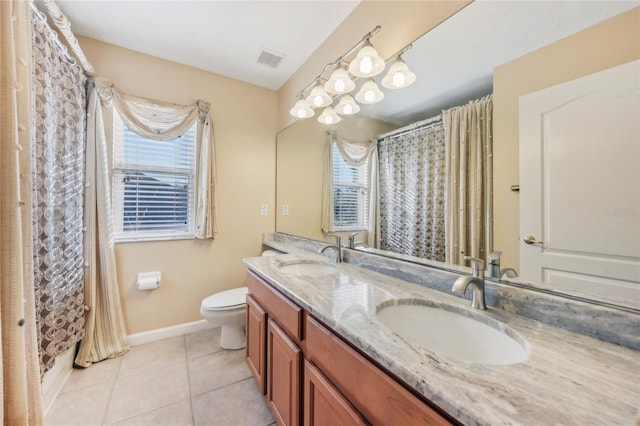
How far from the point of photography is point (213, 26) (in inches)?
70.5

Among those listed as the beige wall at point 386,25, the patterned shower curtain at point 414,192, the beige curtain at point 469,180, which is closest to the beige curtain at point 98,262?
the beige wall at point 386,25

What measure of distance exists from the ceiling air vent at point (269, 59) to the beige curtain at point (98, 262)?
1298 millimetres

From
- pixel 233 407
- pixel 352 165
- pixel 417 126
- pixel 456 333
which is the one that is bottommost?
pixel 233 407

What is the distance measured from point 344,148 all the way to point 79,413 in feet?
7.53

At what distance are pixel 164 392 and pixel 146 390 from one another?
0.42ft

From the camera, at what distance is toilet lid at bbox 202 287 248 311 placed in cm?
192

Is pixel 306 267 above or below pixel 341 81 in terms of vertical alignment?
below

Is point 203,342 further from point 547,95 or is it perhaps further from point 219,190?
point 547,95

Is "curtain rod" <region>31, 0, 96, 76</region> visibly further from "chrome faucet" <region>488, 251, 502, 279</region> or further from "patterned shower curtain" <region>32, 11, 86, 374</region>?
"chrome faucet" <region>488, 251, 502, 279</region>

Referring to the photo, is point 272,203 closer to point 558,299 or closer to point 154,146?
point 154,146

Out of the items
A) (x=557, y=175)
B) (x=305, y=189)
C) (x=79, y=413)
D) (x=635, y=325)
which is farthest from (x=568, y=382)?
(x=79, y=413)

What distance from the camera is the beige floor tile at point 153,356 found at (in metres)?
1.81

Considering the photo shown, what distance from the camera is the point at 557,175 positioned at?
2.69 feet

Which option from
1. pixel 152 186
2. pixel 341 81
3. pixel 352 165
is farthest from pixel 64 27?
pixel 352 165
